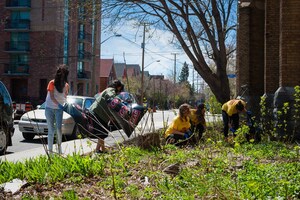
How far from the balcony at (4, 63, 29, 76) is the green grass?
4290 centimetres

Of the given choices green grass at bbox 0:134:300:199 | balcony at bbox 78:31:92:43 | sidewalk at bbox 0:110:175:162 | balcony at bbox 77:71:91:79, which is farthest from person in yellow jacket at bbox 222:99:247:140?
balcony at bbox 77:71:91:79

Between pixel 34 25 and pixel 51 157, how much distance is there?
43440mm

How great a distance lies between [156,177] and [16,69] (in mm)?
45550

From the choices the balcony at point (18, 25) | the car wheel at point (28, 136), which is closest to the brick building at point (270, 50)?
the car wheel at point (28, 136)

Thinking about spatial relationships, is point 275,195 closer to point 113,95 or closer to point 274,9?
point 113,95

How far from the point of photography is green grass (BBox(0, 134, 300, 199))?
15.6 feet

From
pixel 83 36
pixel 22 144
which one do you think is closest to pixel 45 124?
pixel 22 144

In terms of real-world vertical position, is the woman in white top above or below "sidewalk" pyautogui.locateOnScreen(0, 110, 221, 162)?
above

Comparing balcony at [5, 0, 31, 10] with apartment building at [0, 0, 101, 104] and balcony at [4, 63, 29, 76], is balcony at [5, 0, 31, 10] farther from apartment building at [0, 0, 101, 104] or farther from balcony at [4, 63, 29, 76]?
balcony at [4, 63, 29, 76]

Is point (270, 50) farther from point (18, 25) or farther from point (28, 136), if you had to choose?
point (18, 25)

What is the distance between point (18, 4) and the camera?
160 ft

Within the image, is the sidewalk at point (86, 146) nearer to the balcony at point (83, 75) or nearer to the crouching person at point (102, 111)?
the crouching person at point (102, 111)

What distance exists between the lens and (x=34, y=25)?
48.0 metres

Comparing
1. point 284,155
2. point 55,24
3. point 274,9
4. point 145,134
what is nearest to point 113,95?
point 145,134
